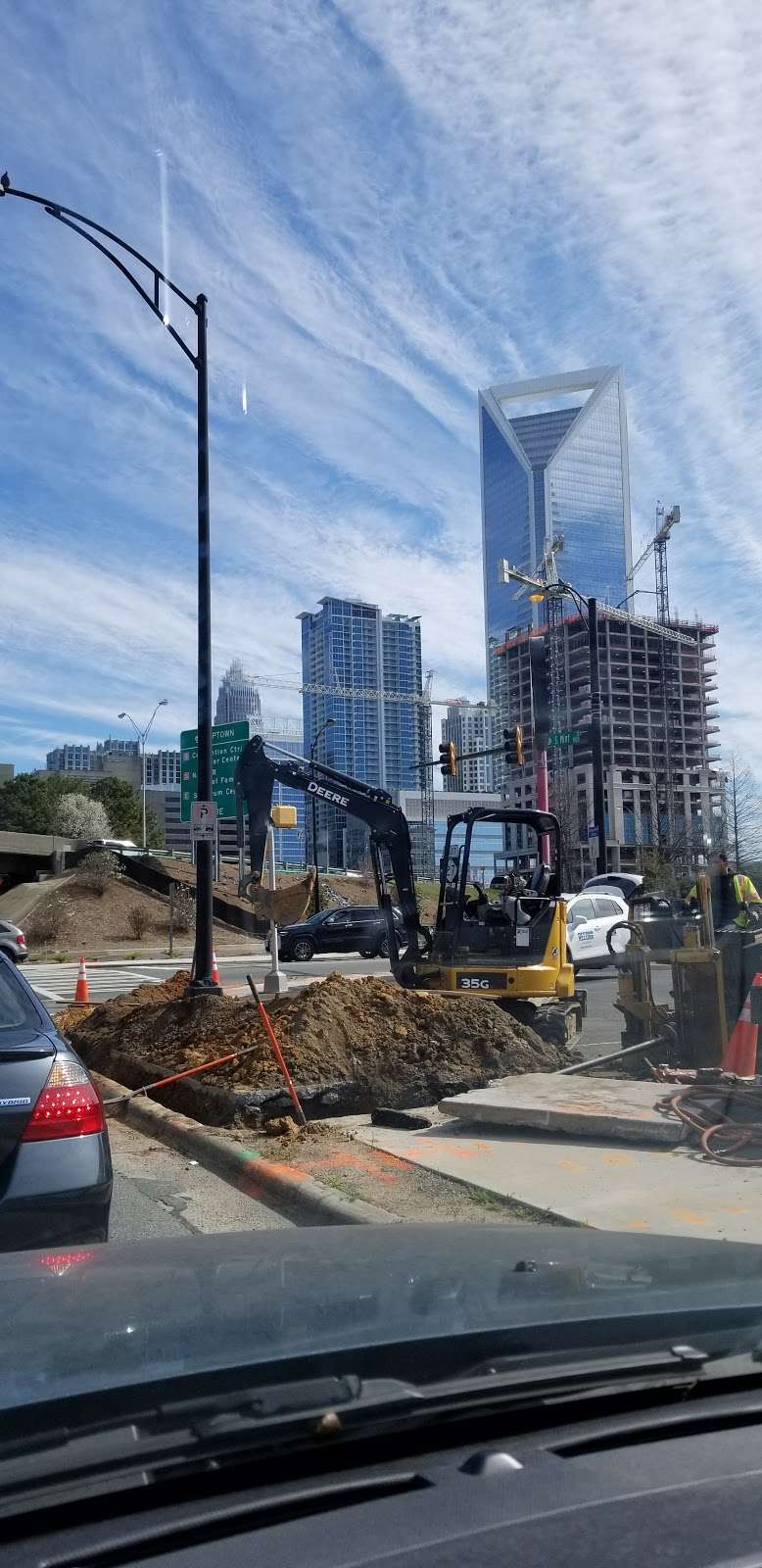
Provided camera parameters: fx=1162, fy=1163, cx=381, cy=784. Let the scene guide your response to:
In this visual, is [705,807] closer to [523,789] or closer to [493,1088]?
[523,789]

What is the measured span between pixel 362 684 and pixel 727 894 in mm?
113526

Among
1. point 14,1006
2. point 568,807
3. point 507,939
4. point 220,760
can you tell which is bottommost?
point 507,939

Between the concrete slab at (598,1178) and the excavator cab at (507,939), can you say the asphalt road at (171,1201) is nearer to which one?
the concrete slab at (598,1178)

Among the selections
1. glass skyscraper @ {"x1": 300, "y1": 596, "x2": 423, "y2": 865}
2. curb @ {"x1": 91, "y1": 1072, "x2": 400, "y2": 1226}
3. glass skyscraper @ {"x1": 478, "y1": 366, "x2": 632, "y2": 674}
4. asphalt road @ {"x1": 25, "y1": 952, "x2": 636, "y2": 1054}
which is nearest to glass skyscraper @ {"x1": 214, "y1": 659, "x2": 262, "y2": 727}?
glass skyscraper @ {"x1": 300, "y1": 596, "x2": 423, "y2": 865}

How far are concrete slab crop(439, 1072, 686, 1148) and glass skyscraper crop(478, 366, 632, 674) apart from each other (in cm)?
5927

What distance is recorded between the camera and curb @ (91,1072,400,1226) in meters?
6.32

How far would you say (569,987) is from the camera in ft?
45.1

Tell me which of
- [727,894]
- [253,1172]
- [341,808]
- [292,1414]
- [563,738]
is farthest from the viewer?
[563,738]

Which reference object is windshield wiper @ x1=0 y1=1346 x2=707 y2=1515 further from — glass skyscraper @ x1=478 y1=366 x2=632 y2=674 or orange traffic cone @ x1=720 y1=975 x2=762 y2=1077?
glass skyscraper @ x1=478 y1=366 x2=632 y2=674

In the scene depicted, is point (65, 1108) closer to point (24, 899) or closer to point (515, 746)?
point (515, 746)

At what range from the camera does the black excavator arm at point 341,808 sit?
1580 cm

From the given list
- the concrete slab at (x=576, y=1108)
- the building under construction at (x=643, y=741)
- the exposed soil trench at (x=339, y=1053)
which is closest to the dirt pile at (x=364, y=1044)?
the exposed soil trench at (x=339, y=1053)

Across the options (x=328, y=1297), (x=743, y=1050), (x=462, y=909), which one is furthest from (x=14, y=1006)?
(x=462, y=909)

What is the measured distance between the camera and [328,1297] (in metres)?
2.65
